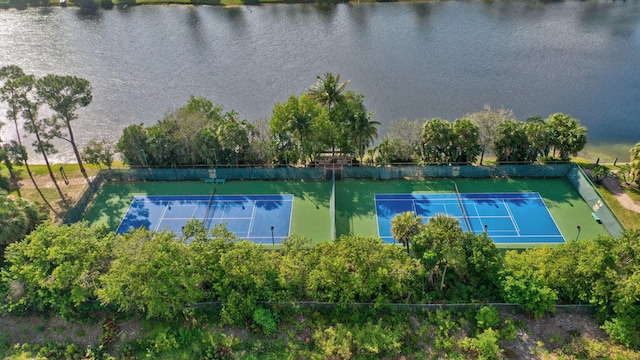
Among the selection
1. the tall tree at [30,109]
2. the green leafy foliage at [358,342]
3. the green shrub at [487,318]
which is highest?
the tall tree at [30,109]

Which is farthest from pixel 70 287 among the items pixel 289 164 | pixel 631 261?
pixel 631 261

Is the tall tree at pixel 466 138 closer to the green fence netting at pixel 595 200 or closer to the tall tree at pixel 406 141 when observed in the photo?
the tall tree at pixel 406 141

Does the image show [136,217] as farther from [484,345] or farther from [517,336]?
[517,336]

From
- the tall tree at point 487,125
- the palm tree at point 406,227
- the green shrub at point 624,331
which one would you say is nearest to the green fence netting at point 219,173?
the palm tree at point 406,227

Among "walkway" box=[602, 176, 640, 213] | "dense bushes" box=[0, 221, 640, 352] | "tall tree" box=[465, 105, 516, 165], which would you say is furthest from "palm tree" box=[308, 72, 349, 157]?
"walkway" box=[602, 176, 640, 213]

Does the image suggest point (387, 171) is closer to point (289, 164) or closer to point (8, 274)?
point (289, 164)
